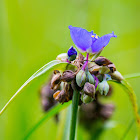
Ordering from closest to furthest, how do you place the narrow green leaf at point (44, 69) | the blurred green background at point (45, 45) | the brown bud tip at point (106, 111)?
the narrow green leaf at point (44, 69) < the brown bud tip at point (106, 111) < the blurred green background at point (45, 45)

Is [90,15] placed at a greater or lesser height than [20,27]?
lesser

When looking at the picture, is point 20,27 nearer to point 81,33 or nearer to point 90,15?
point 90,15

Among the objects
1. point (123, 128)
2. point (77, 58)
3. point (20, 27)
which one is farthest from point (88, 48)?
point (20, 27)

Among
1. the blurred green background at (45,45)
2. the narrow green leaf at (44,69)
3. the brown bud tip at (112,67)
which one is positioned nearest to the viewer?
the narrow green leaf at (44,69)

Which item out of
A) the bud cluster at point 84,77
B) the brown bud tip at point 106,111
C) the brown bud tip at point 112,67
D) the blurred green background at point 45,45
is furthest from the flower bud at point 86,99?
the brown bud tip at point 106,111

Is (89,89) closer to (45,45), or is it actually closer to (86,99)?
(86,99)


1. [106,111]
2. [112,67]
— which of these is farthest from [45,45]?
[112,67]

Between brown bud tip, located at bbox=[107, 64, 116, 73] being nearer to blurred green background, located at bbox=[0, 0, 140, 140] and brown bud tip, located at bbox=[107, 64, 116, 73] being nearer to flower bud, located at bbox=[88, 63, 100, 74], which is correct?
flower bud, located at bbox=[88, 63, 100, 74]

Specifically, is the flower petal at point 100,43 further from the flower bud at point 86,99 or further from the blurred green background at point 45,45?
the blurred green background at point 45,45
